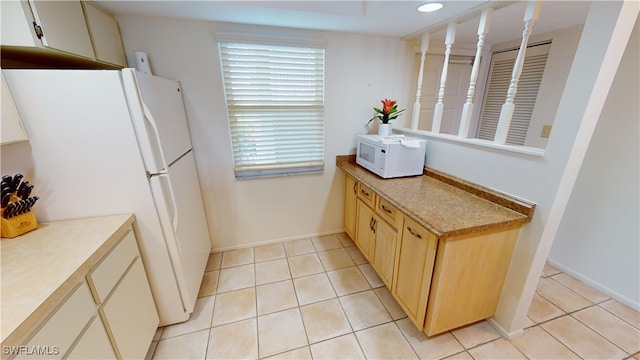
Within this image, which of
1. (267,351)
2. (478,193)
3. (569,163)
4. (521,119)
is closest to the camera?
(569,163)

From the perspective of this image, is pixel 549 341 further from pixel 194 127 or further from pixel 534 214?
pixel 194 127

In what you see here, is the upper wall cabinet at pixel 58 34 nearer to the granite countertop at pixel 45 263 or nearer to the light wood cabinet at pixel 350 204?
the granite countertop at pixel 45 263

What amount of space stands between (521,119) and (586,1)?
130 cm

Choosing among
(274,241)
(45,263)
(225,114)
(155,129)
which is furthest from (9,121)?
(274,241)

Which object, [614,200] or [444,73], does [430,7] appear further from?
[614,200]

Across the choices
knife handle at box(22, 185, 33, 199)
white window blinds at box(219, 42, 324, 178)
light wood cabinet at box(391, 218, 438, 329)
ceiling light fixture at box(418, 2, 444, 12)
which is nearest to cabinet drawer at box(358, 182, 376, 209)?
light wood cabinet at box(391, 218, 438, 329)

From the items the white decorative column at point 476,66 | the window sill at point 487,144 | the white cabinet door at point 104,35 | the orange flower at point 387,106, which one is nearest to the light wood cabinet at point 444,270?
the window sill at point 487,144

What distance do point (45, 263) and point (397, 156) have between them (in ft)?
7.06

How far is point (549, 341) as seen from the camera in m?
1.55

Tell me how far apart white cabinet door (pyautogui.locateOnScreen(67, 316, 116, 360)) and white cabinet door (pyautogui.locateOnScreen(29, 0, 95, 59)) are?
1373mm

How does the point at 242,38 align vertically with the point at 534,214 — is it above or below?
above

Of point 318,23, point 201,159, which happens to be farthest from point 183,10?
point 201,159

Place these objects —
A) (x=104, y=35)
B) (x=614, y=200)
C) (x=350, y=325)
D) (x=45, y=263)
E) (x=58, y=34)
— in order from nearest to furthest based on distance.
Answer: (x=45, y=263) < (x=58, y=34) < (x=104, y=35) < (x=350, y=325) < (x=614, y=200)

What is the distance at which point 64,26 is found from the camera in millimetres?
1262
